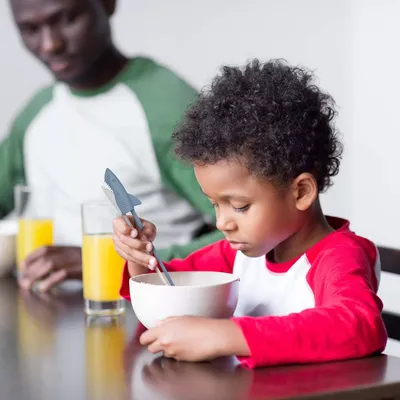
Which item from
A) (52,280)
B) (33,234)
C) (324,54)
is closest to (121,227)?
(52,280)

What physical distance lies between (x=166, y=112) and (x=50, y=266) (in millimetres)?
668

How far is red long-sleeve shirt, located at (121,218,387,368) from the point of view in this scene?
0.94 m

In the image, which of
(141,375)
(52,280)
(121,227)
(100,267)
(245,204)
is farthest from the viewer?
(52,280)

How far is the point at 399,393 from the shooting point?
889mm

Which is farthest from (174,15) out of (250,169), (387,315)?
(250,169)

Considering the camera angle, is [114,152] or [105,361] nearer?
[105,361]

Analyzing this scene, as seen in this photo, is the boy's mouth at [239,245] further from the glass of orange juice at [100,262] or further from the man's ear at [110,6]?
the man's ear at [110,6]

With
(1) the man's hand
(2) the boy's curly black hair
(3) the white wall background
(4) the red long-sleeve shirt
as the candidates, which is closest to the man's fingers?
(1) the man's hand

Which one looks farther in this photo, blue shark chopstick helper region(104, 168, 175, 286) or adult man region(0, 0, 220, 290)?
adult man region(0, 0, 220, 290)

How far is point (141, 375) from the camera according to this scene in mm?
944

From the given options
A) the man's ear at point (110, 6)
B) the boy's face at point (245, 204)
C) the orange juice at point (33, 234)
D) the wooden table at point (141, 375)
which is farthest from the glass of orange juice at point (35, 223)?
the man's ear at point (110, 6)

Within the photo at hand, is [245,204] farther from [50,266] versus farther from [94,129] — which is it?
[94,129]

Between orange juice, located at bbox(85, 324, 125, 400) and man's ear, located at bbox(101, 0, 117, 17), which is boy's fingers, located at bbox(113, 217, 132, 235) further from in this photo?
man's ear, located at bbox(101, 0, 117, 17)

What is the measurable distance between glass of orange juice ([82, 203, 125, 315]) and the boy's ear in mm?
364
